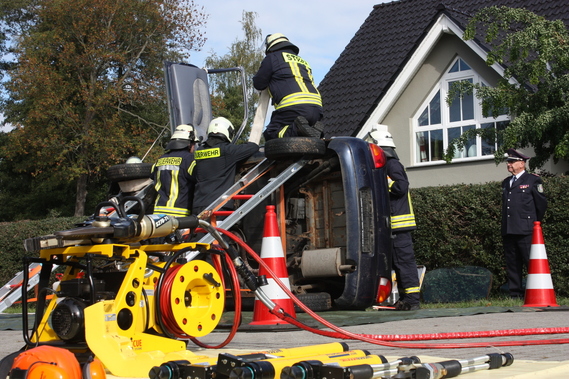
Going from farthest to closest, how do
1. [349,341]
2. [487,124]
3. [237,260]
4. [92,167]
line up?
1. [92,167]
2. [487,124]
3. [349,341]
4. [237,260]

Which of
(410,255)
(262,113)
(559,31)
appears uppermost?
(559,31)

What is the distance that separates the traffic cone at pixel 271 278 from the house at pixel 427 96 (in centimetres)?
1008

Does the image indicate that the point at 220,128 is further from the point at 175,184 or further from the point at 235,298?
the point at 235,298

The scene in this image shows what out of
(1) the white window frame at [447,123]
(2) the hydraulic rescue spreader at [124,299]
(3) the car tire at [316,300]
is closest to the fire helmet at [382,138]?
(3) the car tire at [316,300]

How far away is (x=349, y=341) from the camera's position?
17.9 feet

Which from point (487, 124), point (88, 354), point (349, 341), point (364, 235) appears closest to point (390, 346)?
point (349, 341)

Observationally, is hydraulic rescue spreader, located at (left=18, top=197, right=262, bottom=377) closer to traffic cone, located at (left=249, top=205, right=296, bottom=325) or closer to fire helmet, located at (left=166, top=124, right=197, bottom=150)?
traffic cone, located at (left=249, top=205, right=296, bottom=325)

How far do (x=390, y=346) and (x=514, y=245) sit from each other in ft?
16.9

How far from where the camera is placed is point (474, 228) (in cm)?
1038

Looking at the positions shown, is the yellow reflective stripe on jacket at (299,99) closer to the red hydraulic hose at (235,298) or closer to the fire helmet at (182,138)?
the fire helmet at (182,138)

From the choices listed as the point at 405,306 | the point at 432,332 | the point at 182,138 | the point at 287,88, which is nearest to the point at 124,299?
the point at 432,332

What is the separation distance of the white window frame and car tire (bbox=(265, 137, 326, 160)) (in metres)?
9.81

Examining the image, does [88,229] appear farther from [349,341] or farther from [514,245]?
[514,245]

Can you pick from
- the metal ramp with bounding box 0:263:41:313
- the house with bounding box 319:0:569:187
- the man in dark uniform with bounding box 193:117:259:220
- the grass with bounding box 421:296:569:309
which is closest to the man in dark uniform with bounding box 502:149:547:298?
the grass with bounding box 421:296:569:309
